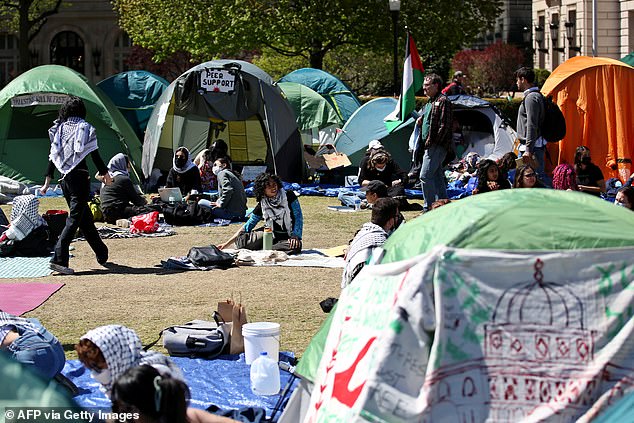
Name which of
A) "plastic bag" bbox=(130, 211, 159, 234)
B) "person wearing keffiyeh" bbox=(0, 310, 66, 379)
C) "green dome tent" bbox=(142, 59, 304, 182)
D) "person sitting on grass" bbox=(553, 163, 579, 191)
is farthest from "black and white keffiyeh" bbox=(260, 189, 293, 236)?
"green dome tent" bbox=(142, 59, 304, 182)

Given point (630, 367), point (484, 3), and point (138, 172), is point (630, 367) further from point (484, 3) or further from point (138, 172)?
point (484, 3)

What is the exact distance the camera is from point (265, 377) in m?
6.28

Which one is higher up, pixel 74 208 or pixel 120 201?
pixel 74 208

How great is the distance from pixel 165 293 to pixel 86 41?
48.3 m

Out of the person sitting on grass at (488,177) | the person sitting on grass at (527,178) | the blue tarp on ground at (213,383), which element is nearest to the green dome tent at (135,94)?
the person sitting on grass at (488,177)

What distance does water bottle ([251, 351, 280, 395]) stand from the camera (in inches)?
247

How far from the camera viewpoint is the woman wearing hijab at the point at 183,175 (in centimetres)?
1534

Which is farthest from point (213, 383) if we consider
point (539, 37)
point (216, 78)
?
point (539, 37)

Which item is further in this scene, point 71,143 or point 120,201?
point 120,201

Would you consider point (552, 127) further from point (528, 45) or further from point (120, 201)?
point (528, 45)

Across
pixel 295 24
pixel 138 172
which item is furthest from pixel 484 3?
pixel 138 172

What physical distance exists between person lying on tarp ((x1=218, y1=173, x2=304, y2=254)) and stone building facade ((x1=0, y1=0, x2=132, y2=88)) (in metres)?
45.1

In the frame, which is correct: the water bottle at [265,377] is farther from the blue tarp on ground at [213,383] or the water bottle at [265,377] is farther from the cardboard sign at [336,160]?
the cardboard sign at [336,160]

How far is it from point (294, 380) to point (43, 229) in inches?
252
